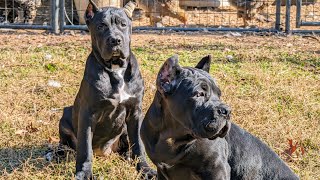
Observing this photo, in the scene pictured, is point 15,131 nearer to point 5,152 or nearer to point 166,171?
point 5,152

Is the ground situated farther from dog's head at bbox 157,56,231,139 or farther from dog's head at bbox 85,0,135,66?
dog's head at bbox 157,56,231,139

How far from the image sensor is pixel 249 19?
14.4m

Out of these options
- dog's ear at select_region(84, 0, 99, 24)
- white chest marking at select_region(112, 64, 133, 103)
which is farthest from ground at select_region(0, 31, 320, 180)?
dog's ear at select_region(84, 0, 99, 24)

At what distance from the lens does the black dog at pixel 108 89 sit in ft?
20.5

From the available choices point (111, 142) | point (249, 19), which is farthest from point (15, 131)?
point (249, 19)

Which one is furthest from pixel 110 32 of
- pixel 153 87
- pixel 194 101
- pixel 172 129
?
pixel 153 87

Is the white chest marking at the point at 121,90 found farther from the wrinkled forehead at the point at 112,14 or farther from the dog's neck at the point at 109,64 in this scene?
the wrinkled forehead at the point at 112,14

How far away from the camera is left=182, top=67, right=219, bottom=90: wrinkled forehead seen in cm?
495

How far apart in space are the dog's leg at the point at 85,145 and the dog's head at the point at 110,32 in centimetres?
55

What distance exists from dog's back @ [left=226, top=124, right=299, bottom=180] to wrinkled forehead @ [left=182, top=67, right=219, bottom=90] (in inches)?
24.7

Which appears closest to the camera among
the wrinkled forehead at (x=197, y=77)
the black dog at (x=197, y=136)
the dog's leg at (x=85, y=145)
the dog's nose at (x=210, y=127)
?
the dog's nose at (x=210, y=127)

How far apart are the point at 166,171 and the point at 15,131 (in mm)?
2744

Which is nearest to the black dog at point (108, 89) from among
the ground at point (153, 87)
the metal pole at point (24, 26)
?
the ground at point (153, 87)

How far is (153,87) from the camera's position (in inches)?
344
